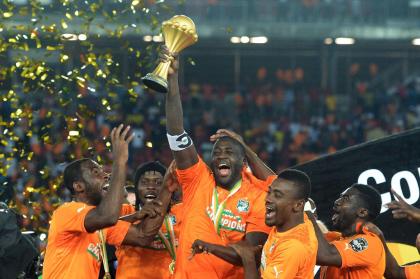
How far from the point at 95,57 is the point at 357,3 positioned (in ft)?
61.8

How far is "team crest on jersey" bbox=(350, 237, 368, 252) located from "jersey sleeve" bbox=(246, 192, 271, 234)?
584 millimetres

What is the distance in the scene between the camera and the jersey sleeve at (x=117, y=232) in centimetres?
704

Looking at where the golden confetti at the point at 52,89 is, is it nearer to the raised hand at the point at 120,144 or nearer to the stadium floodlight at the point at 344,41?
the raised hand at the point at 120,144

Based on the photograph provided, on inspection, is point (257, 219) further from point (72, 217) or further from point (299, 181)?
point (72, 217)

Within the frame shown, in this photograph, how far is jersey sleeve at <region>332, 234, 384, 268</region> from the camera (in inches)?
260

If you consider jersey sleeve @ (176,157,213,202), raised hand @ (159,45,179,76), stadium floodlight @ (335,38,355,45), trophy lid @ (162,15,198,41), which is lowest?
stadium floodlight @ (335,38,355,45)

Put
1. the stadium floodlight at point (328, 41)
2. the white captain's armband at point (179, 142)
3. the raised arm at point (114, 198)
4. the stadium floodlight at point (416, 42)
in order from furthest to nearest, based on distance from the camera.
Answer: the stadium floodlight at point (416, 42)
the stadium floodlight at point (328, 41)
the white captain's armband at point (179, 142)
the raised arm at point (114, 198)

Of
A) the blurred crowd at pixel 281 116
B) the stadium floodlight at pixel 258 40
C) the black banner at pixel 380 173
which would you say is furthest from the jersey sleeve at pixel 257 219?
the stadium floodlight at pixel 258 40

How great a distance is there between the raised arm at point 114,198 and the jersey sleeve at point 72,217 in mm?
80

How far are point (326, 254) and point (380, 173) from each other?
1.95 m

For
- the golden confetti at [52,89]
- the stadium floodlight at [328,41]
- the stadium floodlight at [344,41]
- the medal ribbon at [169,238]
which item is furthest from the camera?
the stadium floodlight at [344,41]

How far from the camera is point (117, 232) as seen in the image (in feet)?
23.2

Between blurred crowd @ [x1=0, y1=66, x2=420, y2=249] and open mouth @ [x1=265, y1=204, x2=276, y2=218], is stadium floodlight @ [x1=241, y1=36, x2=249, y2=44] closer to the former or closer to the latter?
blurred crowd @ [x1=0, y1=66, x2=420, y2=249]

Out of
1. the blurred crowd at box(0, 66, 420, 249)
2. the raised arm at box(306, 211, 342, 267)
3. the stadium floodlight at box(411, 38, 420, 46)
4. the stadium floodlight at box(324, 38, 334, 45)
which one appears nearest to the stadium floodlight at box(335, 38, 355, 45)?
the stadium floodlight at box(324, 38, 334, 45)
